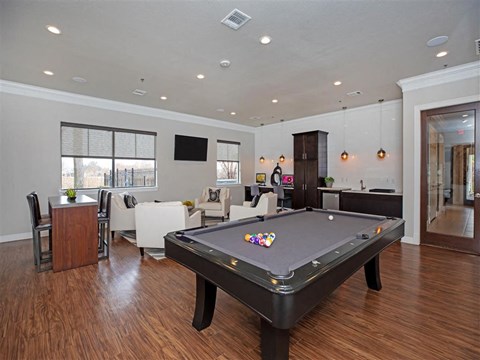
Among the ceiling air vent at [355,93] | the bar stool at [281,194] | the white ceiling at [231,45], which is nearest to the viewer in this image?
the white ceiling at [231,45]

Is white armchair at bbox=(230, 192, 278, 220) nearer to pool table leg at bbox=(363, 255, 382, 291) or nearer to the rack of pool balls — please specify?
pool table leg at bbox=(363, 255, 382, 291)

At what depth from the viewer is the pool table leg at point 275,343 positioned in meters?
1.38

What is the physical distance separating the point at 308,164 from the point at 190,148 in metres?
3.55

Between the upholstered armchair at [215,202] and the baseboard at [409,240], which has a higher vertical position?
the upholstered armchair at [215,202]

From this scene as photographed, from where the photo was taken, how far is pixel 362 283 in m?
2.98

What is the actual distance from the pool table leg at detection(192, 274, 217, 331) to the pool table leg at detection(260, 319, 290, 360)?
0.76 metres

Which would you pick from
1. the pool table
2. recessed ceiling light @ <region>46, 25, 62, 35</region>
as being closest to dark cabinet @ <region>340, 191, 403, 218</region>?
the pool table

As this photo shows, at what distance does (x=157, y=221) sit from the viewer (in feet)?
12.7

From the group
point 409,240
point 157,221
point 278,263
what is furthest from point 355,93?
point 278,263

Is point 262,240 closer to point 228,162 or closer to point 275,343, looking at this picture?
point 275,343

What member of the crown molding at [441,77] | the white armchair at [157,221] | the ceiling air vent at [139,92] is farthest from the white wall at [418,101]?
the ceiling air vent at [139,92]

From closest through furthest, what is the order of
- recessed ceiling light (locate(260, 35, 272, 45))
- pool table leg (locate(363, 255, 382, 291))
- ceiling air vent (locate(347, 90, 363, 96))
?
1. pool table leg (locate(363, 255, 382, 291))
2. recessed ceiling light (locate(260, 35, 272, 45))
3. ceiling air vent (locate(347, 90, 363, 96))

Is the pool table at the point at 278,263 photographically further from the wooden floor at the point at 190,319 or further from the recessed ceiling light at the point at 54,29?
the recessed ceiling light at the point at 54,29

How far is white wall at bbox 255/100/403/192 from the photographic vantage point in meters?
5.85
